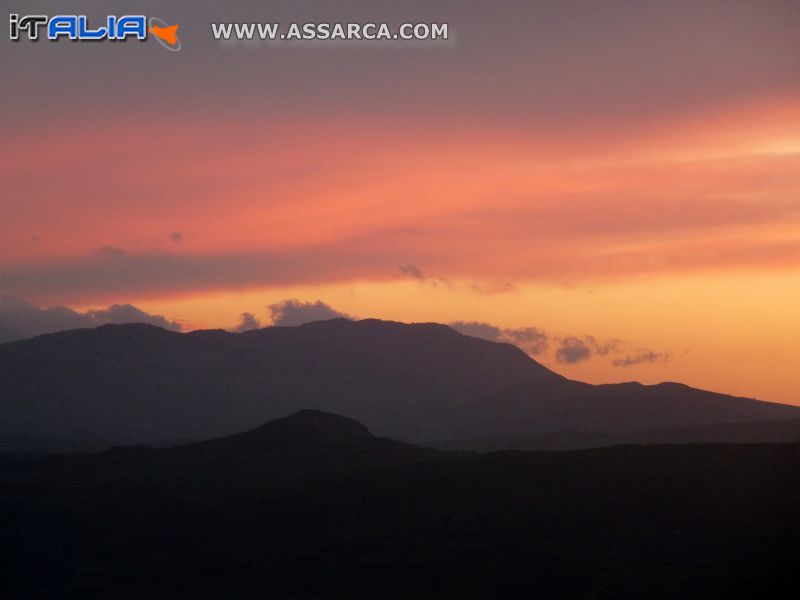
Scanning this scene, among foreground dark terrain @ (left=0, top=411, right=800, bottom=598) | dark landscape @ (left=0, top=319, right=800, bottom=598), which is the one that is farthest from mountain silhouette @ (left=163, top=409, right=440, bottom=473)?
foreground dark terrain @ (left=0, top=411, right=800, bottom=598)

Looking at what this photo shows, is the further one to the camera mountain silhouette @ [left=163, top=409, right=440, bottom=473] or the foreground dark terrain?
mountain silhouette @ [left=163, top=409, right=440, bottom=473]

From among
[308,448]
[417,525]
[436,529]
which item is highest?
[308,448]

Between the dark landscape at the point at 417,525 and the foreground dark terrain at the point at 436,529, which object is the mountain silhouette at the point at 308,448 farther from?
the foreground dark terrain at the point at 436,529

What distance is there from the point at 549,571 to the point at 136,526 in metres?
23.1

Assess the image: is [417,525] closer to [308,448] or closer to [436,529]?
[436,529]

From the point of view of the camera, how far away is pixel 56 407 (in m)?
190

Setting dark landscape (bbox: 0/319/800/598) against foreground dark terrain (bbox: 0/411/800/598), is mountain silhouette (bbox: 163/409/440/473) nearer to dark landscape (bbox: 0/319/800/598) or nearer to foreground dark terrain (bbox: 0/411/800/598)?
dark landscape (bbox: 0/319/800/598)

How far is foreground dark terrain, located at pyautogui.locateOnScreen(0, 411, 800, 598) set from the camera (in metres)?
41.9

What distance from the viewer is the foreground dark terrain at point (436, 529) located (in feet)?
137

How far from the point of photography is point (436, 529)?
49.7 metres

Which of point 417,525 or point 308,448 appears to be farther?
point 308,448

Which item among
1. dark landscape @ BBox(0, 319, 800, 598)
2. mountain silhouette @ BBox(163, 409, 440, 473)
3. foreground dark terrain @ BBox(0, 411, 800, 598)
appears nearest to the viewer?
foreground dark terrain @ BBox(0, 411, 800, 598)

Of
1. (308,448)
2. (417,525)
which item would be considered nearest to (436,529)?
(417,525)

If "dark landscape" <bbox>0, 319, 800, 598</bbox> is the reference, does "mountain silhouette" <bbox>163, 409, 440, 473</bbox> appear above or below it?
above
